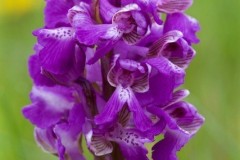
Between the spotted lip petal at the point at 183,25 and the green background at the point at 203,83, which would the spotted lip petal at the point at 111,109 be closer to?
the spotted lip petal at the point at 183,25

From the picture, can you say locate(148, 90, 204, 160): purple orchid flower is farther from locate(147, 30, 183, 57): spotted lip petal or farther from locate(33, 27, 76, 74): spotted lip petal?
locate(33, 27, 76, 74): spotted lip petal

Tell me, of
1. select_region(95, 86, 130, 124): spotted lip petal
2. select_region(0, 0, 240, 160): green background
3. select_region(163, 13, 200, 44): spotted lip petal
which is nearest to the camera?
select_region(95, 86, 130, 124): spotted lip petal

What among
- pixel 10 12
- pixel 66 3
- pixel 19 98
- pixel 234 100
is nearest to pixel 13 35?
pixel 10 12

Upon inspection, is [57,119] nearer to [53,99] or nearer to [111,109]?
[53,99]

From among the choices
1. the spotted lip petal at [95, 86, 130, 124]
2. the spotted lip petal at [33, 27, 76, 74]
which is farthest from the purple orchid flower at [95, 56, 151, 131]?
the spotted lip petal at [33, 27, 76, 74]

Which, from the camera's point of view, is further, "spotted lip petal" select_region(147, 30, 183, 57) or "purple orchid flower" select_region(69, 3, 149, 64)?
"spotted lip petal" select_region(147, 30, 183, 57)

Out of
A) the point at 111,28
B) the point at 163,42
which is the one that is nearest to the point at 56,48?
the point at 111,28

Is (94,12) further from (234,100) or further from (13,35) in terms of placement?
(13,35)
